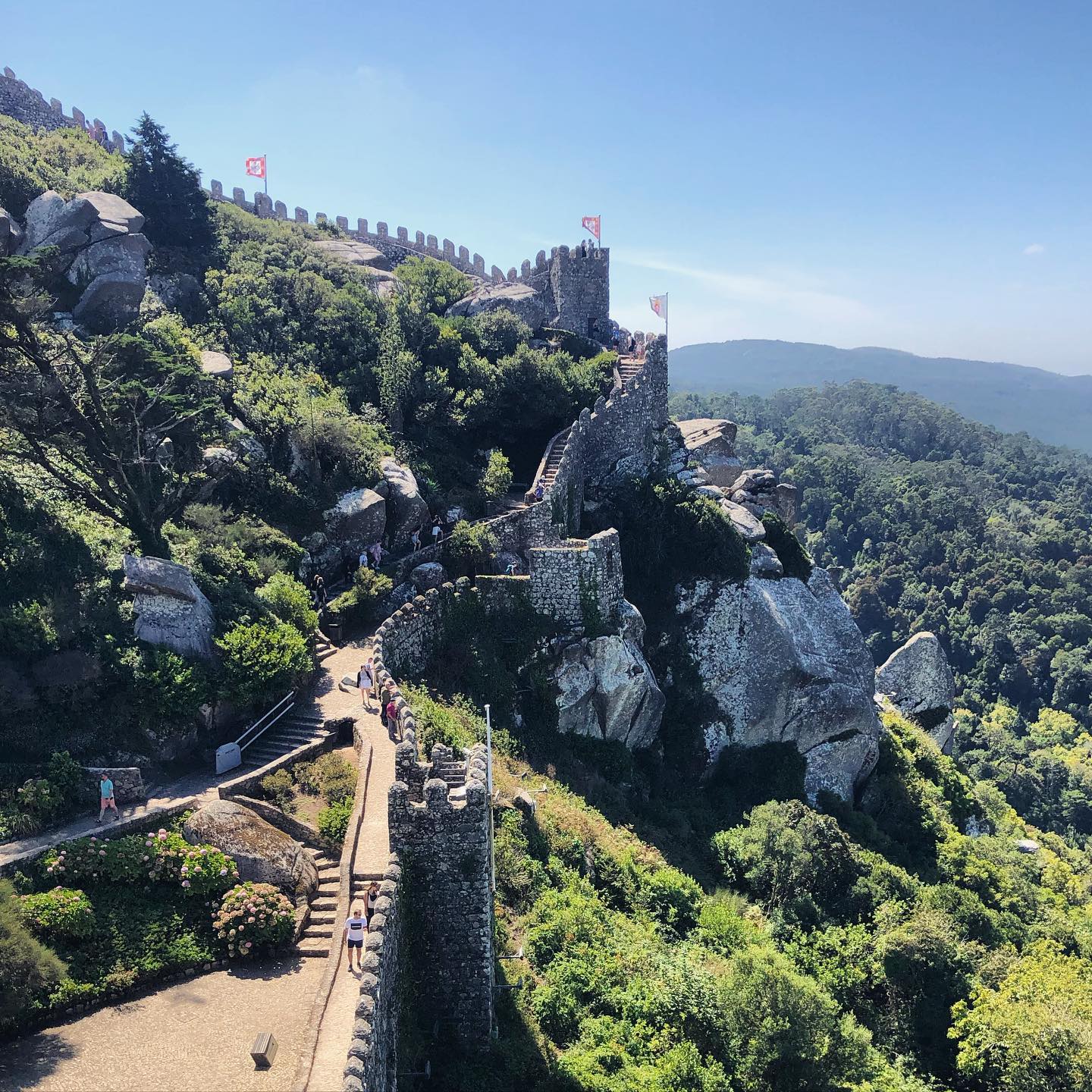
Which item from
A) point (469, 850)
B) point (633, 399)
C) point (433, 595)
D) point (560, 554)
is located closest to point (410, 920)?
point (469, 850)

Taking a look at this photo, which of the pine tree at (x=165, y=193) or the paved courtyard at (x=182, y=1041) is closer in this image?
the paved courtyard at (x=182, y=1041)

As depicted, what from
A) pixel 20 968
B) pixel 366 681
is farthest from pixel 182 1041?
pixel 366 681

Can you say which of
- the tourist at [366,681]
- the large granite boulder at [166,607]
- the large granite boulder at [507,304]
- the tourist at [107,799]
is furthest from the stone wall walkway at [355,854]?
the large granite boulder at [507,304]

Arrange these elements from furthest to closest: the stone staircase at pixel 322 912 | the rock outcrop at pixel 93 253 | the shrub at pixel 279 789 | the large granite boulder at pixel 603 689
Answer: the rock outcrop at pixel 93 253, the large granite boulder at pixel 603 689, the shrub at pixel 279 789, the stone staircase at pixel 322 912

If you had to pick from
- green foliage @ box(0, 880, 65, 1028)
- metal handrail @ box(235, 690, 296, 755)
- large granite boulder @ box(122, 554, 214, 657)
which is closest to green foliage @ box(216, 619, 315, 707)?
metal handrail @ box(235, 690, 296, 755)

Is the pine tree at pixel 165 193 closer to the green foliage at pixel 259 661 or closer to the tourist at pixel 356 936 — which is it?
the green foliage at pixel 259 661

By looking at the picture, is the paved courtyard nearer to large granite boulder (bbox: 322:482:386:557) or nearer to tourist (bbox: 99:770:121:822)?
tourist (bbox: 99:770:121:822)

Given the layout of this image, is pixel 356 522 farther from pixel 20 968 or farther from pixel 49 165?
pixel 49 165

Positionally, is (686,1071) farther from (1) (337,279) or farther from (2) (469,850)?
(1) (337,279)
